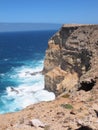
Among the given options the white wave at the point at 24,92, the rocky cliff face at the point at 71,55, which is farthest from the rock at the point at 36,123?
the white wave at the point at 24,92

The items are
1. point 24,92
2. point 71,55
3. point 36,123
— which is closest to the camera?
point 36,123

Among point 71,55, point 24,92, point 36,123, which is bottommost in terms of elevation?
point 24,92

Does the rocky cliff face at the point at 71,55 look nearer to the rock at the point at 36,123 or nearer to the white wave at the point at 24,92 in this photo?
the white wave at the point at 24,92

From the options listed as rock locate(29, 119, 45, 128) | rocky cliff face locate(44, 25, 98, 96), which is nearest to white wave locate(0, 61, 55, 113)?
rocky cliff face locate(44, 25, 98, 96)

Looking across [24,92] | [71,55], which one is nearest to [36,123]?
[71,55]

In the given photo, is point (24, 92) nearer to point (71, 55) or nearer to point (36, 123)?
point (71, 55)

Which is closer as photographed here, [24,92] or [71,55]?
[71,55]

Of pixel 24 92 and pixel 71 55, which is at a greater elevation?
pixel 71 55

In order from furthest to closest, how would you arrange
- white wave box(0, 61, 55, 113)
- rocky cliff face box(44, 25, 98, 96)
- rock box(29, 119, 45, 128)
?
1. white wave box(0, 61, 55, 113)
2. rocky cliff face box(44, 25, 98, 96)
3. rock box(29, 119, 45, 128)

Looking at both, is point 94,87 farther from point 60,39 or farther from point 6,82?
point 6,82

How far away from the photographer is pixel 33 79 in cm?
7944

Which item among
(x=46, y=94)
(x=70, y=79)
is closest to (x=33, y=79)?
(x=46, y=94)

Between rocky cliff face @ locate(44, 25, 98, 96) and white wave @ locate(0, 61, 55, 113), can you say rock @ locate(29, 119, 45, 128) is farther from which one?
white wave @ locate(0, 61, 55, 113)

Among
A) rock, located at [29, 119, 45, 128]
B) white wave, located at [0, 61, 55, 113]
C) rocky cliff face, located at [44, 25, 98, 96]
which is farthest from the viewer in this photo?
white wave, located at [0, 61, 55, 113]
